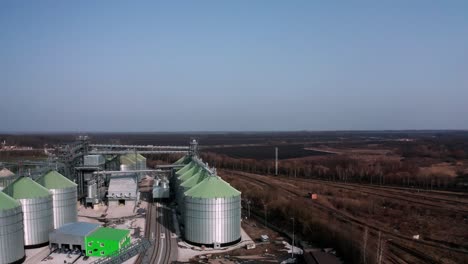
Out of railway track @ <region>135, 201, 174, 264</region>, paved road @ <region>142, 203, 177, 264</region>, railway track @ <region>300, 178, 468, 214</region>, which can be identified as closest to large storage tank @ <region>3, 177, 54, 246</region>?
railway track @ <region>135, 201, 174, 264</region>

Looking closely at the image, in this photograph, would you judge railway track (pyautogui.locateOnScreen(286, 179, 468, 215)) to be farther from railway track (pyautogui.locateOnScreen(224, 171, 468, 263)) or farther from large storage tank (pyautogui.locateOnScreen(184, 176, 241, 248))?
large storage tank (pyautogui.locateOnScreen(184, 176, 241, 248))

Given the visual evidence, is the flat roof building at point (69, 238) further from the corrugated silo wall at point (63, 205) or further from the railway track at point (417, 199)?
the railway track at point (417, 199)

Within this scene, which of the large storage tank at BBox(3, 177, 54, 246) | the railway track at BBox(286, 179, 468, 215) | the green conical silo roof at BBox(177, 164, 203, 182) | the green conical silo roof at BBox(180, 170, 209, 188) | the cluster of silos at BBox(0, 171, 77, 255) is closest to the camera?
the cluster of silos at BBox(0, 171, 77, 255)

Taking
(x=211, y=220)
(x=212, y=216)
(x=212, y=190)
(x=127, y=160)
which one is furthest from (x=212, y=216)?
(x=127, y=160)

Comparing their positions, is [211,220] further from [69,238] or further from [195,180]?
[69,238]

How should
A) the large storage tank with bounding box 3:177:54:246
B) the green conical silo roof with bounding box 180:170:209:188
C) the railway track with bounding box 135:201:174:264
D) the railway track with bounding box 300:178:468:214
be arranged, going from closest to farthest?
the railway track with bounding box 135:201:174:264, the large storage tank with bounding box 3:177:54:246, the green conical silo roof with bounding box 180:170:209:188, the railway track with bounding box 300:178:468:214

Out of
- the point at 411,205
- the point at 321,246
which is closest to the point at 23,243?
the point at 321,246
